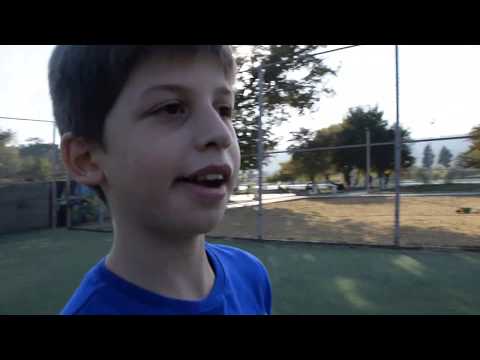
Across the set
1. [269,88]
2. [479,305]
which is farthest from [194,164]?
[269,88]

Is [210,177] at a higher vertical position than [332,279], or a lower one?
higher

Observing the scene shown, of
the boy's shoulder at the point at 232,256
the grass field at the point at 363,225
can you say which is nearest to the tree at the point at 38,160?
the grass field at the point at 363,225

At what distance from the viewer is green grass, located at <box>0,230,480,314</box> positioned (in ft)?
10.7

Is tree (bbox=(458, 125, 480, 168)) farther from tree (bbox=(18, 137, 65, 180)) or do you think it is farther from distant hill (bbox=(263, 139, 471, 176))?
tree (bbox=(18, 137, 65, 180))

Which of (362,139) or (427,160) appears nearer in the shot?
(427,160)

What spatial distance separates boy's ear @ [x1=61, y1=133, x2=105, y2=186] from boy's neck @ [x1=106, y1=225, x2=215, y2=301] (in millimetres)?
128

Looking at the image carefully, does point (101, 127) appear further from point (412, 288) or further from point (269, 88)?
point (269, 88)

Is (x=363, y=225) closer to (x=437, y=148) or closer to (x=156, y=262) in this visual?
(x=437, y=148)

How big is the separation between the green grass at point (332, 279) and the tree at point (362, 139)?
11.3 m

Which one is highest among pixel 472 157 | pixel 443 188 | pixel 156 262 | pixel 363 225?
pixel 472 157

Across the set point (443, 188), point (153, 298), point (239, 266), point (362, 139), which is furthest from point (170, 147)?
point (362, 139)

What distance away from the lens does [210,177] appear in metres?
0.62

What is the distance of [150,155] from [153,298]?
321 millimetres
